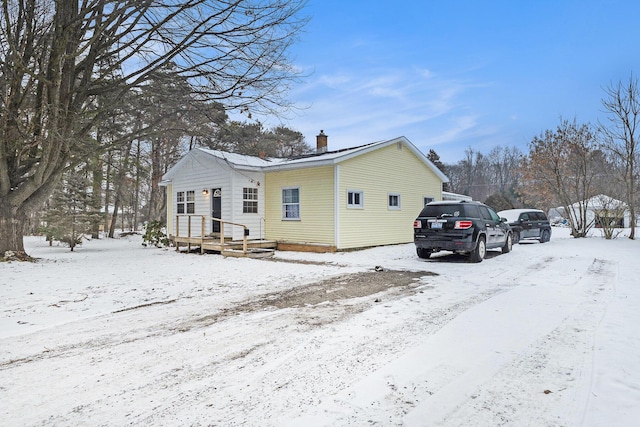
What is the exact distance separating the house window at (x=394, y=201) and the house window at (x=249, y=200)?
5.96 metres

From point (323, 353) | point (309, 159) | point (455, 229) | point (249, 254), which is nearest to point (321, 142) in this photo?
point (309, 159)

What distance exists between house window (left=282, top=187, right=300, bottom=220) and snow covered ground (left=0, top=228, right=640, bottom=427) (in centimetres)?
755

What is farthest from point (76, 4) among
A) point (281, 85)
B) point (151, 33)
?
point (281, 85)

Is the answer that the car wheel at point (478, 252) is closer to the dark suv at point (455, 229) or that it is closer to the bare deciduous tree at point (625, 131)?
the dark suv at point (455, 229)

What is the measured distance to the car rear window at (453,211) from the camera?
9.97 metres

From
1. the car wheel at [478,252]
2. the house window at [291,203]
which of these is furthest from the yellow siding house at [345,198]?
the car wheel at [478,252]

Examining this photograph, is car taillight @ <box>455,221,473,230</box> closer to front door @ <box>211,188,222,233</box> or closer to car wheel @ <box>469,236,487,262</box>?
car wheel @ <box>469,236,487,262</box>

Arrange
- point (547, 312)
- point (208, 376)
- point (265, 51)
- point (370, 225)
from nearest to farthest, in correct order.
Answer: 1. point (208, 376)
2. point (547, 312)
3. point (265, 51)
4. point (370, 225)

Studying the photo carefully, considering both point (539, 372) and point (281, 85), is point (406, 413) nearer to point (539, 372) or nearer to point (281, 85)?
point (539, 372)

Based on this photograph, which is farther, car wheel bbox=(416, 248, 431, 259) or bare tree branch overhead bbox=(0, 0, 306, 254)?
car wheel bbox=(416, 248, 431, 259)

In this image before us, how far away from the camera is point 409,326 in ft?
14.1

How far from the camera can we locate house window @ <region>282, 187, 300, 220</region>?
14570 millimetres

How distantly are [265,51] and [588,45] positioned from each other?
721 inches

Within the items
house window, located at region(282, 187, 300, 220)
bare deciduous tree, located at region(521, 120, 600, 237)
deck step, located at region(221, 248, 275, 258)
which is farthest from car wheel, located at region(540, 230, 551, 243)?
deck step, located at region(221, 248, 275, 258)
